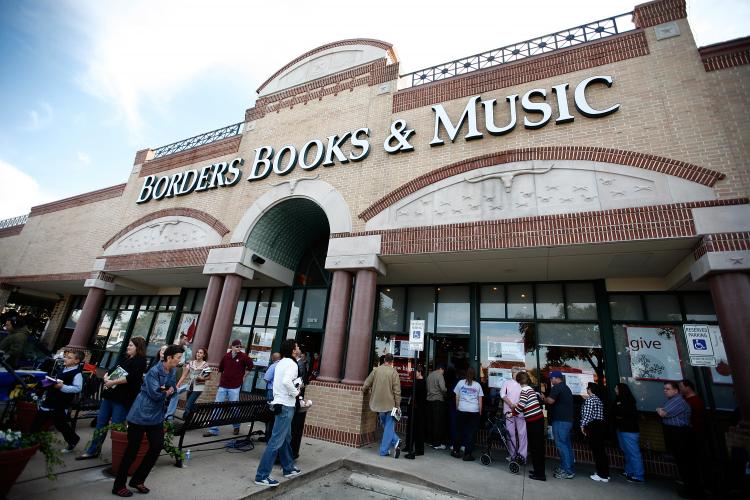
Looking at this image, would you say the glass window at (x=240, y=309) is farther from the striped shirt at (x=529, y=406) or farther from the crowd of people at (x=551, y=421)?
the striped shirt at (x=529, y=406)

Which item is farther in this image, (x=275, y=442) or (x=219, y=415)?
(x=219, y=415)

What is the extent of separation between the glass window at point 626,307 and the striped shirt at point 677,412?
292cm

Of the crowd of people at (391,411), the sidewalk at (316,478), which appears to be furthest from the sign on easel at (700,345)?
the sidewalk at (316,478)

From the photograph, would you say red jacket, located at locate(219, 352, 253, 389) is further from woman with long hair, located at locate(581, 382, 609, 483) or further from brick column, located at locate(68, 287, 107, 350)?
brick column, located at locate(68, 287, 107, 350)

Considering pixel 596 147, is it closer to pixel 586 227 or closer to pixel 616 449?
pixel 586 227

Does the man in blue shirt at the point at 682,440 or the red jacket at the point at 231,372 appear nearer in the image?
the man in blue shirt at the point at 682,440

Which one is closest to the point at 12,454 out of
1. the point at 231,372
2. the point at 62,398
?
Answer: the point at 62,398

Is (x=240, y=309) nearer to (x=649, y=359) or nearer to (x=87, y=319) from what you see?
(x=87, y=319)

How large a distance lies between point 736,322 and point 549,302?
4019mm

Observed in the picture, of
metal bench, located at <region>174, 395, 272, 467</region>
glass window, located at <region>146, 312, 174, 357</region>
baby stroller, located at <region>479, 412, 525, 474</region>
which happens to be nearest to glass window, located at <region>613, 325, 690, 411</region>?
baby stroller, located at <region>479, 412, 525, 474</region>

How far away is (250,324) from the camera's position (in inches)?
536

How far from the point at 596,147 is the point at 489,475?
7.29m

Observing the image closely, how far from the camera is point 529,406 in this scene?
22.0ft

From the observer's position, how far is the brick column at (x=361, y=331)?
8.42m
